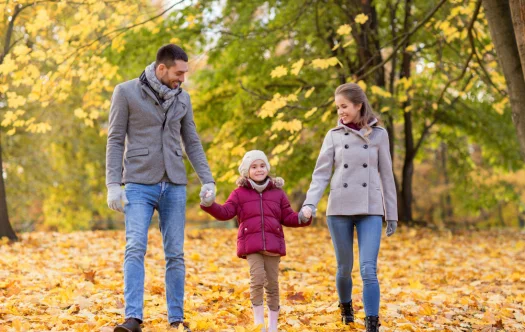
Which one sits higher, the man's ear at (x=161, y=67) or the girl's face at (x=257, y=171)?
the man's ear at (x=161, y=67)

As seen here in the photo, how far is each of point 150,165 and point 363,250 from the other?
175 centimetres

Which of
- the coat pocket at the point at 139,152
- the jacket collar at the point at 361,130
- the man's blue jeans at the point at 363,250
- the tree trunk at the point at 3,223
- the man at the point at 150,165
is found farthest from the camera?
the tree trunk at the point at 3,223

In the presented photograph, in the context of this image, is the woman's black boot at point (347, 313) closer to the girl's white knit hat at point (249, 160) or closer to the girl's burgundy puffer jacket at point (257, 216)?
the girl's burgundy puffer jacket at point (257, 216)

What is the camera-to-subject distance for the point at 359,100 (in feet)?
16.9

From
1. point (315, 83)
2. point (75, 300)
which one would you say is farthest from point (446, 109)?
point (75, 300)

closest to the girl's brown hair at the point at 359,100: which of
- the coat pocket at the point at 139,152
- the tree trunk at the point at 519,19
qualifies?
the coat pocket at the point at 139,152

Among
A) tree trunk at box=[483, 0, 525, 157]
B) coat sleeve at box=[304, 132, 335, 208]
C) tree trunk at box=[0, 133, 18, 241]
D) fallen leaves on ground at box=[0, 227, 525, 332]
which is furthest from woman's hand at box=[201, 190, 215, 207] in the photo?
tree trunk at box=[0, 133, 18, 241]

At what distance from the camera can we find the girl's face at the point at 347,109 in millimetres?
5129

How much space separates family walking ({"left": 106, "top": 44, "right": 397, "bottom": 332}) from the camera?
470 cm

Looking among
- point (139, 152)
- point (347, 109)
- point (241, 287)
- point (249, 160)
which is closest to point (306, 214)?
point (249, 160)

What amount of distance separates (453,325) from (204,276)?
3.34 m

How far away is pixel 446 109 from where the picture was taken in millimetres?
15711

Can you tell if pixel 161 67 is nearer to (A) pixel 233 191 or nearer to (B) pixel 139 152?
(B) pixel 139 152

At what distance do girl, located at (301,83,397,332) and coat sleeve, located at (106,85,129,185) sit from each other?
4.67ft
